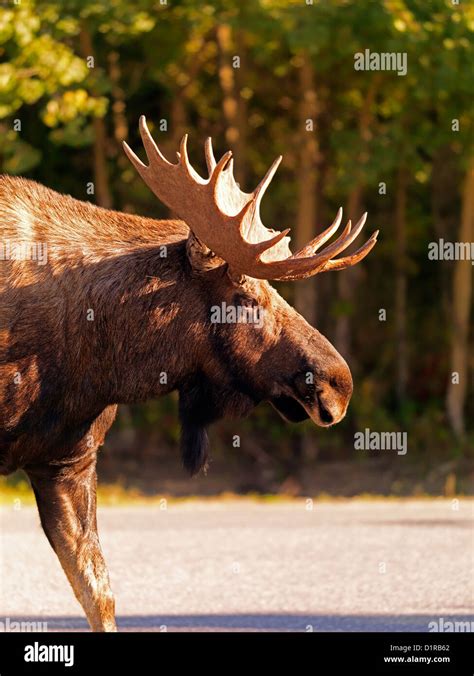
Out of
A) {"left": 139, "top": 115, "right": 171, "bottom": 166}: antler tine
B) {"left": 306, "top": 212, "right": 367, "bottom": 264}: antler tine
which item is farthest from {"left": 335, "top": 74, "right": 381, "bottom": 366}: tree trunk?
{"left": 139, "top": 115, "right": 171, "bottom": 166}: antler tine

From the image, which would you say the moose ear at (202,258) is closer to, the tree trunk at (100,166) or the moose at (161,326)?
the moose at (161,326)

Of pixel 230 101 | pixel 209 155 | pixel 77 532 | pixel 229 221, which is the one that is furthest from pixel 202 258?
pixel 230 101

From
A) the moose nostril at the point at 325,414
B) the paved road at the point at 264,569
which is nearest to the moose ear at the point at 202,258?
the moose nostril at the point at 325,414

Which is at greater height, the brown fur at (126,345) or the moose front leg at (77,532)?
the brown fur at (126,345)

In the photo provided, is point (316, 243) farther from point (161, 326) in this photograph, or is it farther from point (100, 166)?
point (100, 166)

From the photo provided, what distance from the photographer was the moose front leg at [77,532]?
7621 millimetres

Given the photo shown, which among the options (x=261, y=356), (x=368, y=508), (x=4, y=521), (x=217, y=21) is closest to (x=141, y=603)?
(x=261, y=356)

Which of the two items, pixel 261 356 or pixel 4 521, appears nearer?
pixel 261 356

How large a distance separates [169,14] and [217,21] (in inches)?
36.1

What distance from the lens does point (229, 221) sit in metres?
7.11

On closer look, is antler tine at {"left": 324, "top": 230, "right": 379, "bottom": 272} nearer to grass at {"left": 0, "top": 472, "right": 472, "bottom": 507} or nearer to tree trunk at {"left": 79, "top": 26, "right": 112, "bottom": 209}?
grass at {"left": 0, "top": 472, "right": 472, "bottom": 507}
